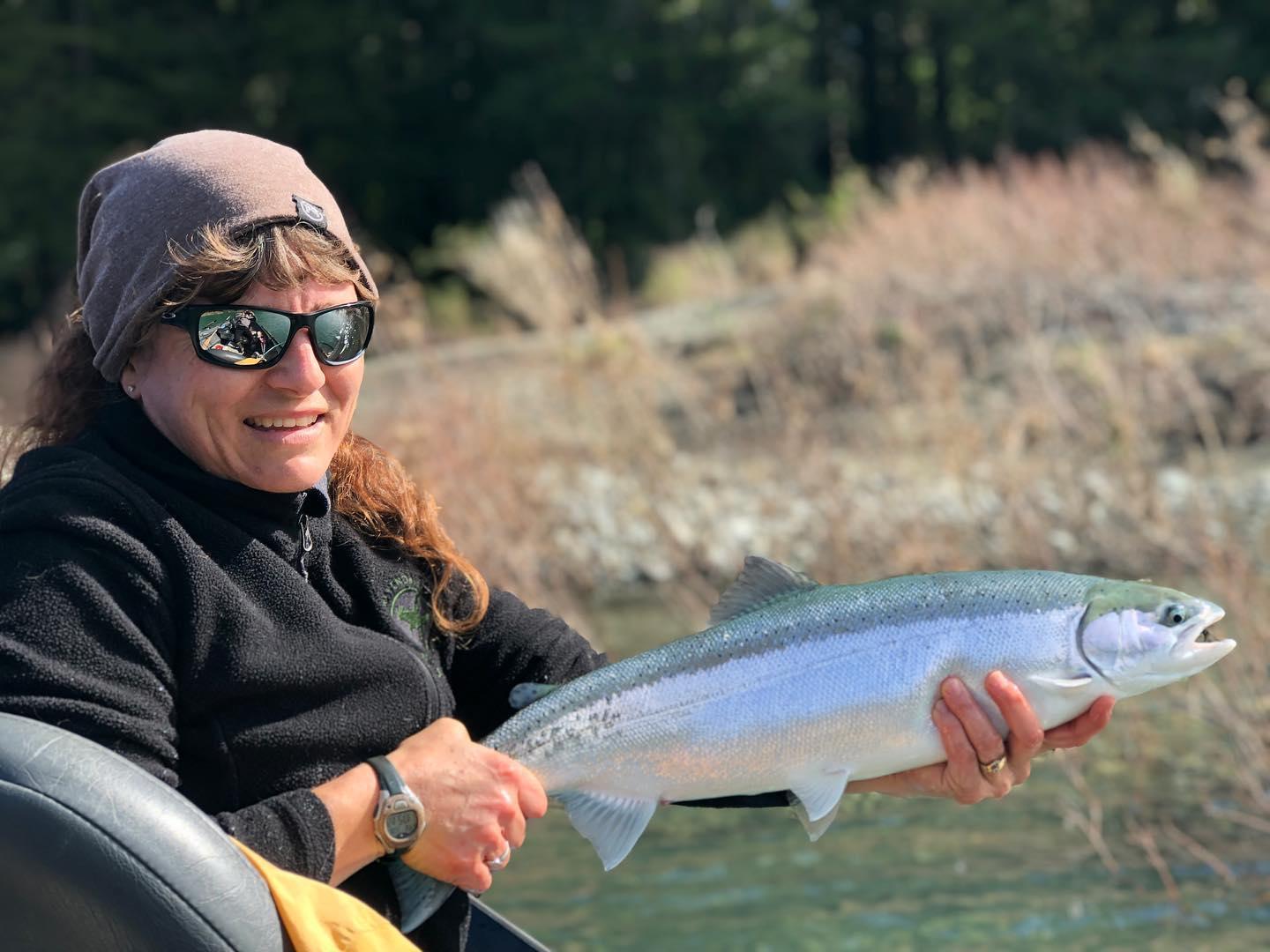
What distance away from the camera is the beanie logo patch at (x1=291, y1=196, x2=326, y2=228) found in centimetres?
253

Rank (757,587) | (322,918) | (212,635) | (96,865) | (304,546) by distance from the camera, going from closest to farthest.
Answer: (96,865) → (322,918) → (212,635) → (304,546) → (757,587)

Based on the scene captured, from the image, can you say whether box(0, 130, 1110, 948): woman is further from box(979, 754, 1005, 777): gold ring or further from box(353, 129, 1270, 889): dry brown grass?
box(353, 129, 1270, 889): dry brown grass

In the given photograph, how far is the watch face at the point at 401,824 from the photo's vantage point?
2.43 m

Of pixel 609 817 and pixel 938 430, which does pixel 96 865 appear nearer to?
pixel 609 817

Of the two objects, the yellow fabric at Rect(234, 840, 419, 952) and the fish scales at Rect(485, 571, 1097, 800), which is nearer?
the yellow fabric at Rect(234, 840, 419, 952)

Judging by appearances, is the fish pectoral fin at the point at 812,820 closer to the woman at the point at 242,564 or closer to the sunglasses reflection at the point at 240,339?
the woman at the point at 242,564

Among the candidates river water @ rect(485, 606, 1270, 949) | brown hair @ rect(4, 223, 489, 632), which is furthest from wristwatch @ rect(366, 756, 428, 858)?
river water @ rect(485, 606, 1270, 949)

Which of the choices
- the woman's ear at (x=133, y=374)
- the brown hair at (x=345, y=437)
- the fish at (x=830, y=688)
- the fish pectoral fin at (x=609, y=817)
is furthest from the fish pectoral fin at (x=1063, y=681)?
the woman's ear at (x=133, y=374)

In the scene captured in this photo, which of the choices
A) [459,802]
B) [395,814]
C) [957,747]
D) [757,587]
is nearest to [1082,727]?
[957,747]

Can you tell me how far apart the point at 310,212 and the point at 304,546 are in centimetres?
52

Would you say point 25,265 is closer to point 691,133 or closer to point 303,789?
point 691,133

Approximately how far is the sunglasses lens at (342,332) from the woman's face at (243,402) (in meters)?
0.02

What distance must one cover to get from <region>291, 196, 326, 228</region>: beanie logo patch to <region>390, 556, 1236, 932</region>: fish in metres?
0.87

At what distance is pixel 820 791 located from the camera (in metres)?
2.83
